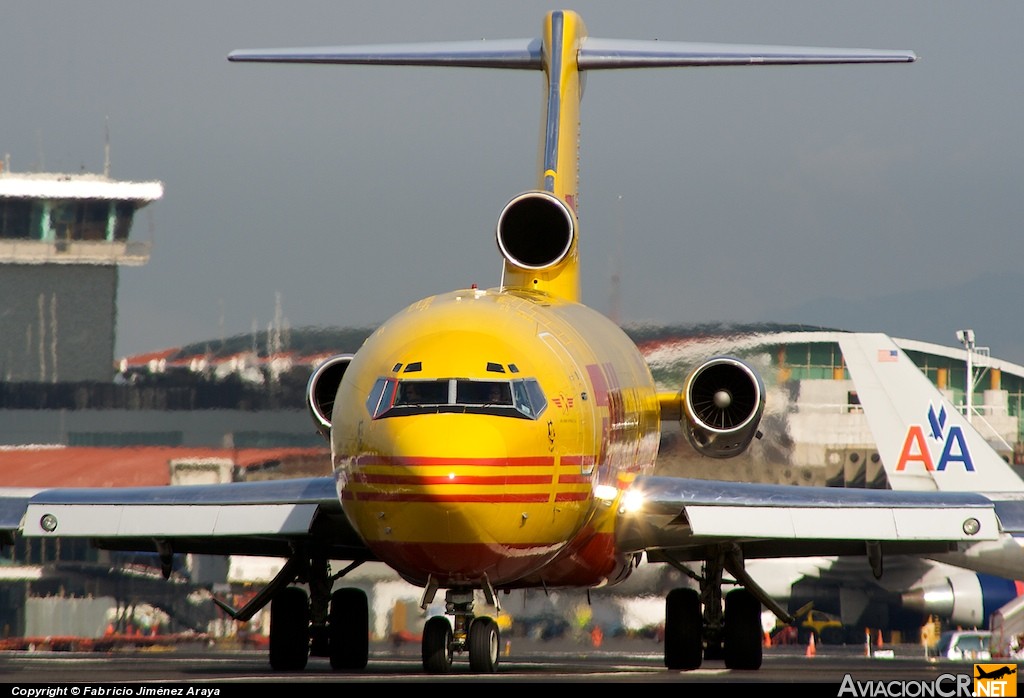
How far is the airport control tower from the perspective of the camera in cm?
4616

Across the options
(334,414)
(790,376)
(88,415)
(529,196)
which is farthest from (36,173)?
(334,414)

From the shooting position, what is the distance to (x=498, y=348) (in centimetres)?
1595

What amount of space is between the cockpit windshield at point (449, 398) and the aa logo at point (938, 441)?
21950mm

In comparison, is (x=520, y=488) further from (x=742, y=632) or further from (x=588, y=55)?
(x=588, y=55)

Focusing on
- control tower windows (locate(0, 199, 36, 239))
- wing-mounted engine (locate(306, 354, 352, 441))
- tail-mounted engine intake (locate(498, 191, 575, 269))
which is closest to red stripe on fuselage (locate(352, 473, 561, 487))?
wing-mounted engine (locate(306, 354, 352, 441))

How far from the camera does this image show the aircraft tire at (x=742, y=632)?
68.7 ft

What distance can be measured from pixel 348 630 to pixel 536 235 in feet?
18.2

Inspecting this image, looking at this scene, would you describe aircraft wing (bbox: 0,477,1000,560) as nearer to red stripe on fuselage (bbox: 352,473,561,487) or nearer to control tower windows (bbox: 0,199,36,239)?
red stripe on fuselage (bbox: 352,473,561,487)

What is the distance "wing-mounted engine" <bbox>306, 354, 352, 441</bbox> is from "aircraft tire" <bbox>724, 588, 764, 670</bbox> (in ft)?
17.7

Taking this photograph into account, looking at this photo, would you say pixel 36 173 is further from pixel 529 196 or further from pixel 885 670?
pixel 885 670

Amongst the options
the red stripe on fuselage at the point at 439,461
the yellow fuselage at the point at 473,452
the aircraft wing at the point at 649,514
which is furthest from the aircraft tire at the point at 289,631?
the red stripe on fuselage at the point at 439,461

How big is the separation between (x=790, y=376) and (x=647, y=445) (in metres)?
10.4

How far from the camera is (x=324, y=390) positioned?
68.7 ft

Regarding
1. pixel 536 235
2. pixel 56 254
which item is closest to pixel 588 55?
pixel 536 235
